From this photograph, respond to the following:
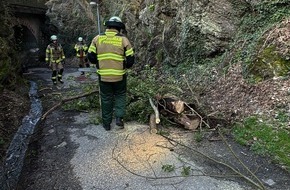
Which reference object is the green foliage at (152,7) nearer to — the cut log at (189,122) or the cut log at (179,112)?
the cut log at (179,112)

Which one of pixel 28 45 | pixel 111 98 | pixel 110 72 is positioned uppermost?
pixel 110 72

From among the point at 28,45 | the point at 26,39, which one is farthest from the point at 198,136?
the point at 28,45

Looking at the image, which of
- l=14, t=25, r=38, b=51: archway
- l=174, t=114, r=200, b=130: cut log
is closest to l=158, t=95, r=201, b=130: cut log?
l=174, t=114, r=200, b=130: cut log

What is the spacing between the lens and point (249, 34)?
8422mm

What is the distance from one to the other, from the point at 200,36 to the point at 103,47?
4.55 m

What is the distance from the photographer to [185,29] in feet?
33.9

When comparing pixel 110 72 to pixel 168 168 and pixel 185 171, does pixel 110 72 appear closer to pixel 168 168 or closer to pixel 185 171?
pixel 168 168

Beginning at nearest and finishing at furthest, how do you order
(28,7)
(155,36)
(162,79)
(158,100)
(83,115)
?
(158,100) → (83,115) → (162,79) → (155,36) → (28,7)

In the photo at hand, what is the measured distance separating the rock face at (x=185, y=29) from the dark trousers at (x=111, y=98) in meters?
4.01

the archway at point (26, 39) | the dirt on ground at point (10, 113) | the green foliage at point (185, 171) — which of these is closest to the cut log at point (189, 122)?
the green foliage at point (185, 171)

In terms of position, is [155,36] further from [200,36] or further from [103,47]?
[103,47]

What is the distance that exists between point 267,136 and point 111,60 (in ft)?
10.8

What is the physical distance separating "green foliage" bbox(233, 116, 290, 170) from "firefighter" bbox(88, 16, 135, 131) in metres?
2.51

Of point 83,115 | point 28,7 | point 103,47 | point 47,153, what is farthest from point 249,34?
point 28,7
